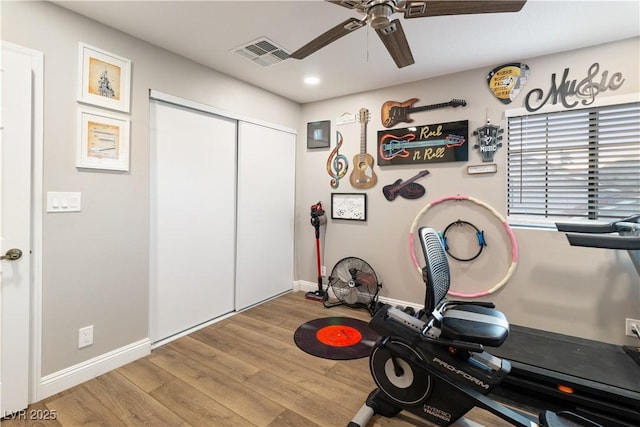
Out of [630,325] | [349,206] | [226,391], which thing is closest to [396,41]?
[349,206]

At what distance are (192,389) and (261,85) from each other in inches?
114

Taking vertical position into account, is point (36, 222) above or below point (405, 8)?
below

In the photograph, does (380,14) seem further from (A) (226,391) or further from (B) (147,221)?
(A) (226,391)

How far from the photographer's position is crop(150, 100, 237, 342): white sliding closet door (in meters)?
2.56

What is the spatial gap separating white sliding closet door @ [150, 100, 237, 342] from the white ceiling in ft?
1.90

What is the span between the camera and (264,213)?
3.59m

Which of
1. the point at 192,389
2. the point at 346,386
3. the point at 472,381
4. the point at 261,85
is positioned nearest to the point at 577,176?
the point at 472,381

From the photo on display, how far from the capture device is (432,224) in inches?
123

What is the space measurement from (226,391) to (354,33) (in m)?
2.67

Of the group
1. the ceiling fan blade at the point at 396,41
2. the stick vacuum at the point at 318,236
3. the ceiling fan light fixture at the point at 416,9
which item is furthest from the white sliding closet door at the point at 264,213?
→ the ceiling fan light fixture at the point at 416,9

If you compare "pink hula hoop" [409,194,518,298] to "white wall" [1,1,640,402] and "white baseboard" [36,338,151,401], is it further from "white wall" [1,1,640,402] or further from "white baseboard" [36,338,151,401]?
"white baseboard" [36,338,151,401]

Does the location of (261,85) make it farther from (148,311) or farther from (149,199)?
(148,311)

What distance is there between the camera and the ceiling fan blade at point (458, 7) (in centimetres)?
132

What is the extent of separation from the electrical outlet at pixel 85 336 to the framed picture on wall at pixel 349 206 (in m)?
2.57
